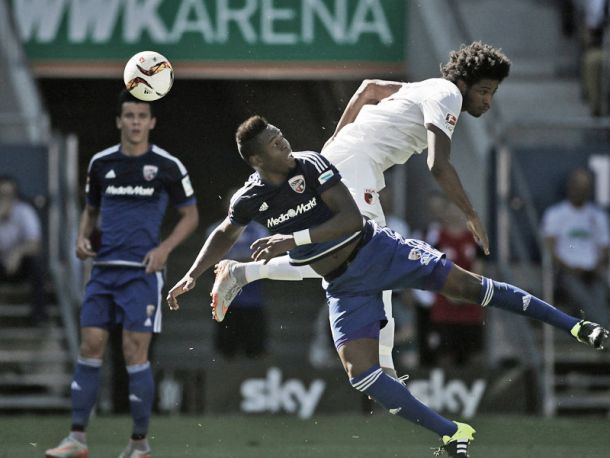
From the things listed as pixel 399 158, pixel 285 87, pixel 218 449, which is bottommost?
pixel 218 449

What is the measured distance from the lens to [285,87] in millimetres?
18234

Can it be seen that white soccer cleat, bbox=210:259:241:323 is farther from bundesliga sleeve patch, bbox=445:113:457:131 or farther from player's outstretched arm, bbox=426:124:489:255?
bundesliga sleeve patch, bbox=445:113:457:131

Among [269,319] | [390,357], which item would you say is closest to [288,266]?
[390,357]

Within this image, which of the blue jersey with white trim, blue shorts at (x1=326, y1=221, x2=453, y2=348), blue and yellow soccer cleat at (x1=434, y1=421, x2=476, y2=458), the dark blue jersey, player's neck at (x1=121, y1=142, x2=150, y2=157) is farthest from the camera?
player's neck at (x1=121, y1=142, x2=150, y2=157)

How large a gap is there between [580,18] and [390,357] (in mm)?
9552

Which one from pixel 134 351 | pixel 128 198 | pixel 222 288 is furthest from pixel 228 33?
pixel 222 288

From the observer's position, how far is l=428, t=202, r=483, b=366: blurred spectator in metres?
13.8

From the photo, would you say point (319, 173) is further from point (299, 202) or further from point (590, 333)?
point (590, 333)

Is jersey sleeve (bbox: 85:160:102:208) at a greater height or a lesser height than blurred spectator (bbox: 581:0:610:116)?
lesser

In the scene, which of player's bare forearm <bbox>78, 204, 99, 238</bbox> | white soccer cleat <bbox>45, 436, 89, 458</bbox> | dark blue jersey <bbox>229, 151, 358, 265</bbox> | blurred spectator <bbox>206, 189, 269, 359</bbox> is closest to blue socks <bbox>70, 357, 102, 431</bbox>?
white soccer cleat <bbox>45, 436, 89, 458</bbox>

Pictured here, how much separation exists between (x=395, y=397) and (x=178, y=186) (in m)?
2.67

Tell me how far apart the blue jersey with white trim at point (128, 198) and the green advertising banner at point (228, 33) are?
271 inches

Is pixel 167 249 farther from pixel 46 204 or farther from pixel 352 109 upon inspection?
pixel 46 204

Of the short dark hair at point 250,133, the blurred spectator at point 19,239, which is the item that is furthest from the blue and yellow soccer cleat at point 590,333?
the blurred spectator at point 19,239
